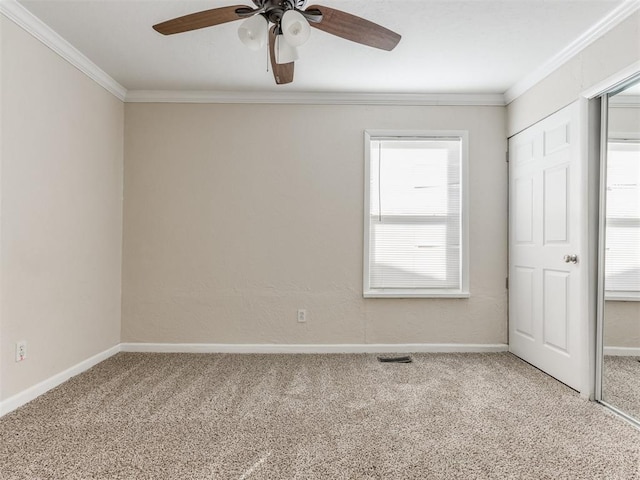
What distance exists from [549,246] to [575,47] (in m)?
1.43

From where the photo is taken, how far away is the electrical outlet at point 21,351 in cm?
264

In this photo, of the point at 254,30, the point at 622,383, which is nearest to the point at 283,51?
the point at 254,30

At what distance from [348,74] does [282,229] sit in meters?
1.49

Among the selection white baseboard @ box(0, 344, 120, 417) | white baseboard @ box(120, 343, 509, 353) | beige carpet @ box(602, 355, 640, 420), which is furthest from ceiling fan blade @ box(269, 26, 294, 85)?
beige carpet @ box(602, 355, 640, 420)

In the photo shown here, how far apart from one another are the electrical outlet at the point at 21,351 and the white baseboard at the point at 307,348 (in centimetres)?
133

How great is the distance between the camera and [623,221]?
2.55 metres

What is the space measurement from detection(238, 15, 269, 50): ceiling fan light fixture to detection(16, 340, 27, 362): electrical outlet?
2.29 metres

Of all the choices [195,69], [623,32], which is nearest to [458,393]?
[623,32]

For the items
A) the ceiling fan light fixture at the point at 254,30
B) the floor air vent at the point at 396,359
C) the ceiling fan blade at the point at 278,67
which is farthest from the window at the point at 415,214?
the ceiling fan light fixture at the point at 254,30

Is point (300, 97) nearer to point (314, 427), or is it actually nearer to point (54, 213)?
point (54, 213)

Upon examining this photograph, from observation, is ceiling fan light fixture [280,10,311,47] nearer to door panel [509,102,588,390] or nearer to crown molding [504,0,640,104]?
crown molding [504,0,640,104]

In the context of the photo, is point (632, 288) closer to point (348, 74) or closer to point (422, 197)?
point (422, 197)

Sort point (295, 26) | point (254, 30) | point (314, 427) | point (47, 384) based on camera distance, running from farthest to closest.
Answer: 1. point (47, 384)
2. point (314, 427)
3. point (254, 30)
4. point (295, 26)

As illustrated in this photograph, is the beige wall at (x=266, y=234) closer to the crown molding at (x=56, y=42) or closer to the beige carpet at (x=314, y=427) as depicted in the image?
the crown molding at (x=56, y=42)
